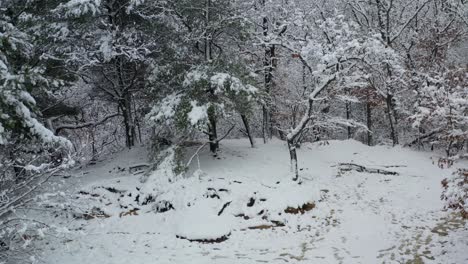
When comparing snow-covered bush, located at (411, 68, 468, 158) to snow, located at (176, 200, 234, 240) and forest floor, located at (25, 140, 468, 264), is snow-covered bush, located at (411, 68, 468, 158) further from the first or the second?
snow, located at (176, 200, 234, 240)

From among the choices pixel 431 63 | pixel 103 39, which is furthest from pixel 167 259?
pixel 431 63

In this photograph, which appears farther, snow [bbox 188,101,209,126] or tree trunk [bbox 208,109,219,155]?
tree trunk [bbox 208,109,219,155]

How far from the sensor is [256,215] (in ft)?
36.1

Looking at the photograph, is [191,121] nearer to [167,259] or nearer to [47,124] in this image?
[167,259]

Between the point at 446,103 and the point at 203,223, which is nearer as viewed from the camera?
the point at 203,223

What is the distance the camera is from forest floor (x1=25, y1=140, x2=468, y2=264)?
339 inches

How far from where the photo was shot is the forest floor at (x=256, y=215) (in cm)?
860

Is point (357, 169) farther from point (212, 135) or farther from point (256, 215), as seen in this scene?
point (256, 215)

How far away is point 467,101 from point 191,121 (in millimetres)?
7376

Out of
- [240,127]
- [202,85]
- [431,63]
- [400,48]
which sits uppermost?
[400,48]

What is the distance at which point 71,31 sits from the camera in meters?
14.0

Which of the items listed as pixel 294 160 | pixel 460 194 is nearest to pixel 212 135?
pixel 294 160

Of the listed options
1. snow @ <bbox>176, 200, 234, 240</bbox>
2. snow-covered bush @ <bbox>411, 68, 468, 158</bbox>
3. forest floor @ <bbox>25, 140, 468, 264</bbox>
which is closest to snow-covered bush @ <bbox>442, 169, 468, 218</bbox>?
forest floor @ <bbox>25, 140, 468, 264</bbox>

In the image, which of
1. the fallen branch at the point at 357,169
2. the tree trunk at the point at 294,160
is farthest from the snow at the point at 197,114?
the fallen branch at the point at 357,169
